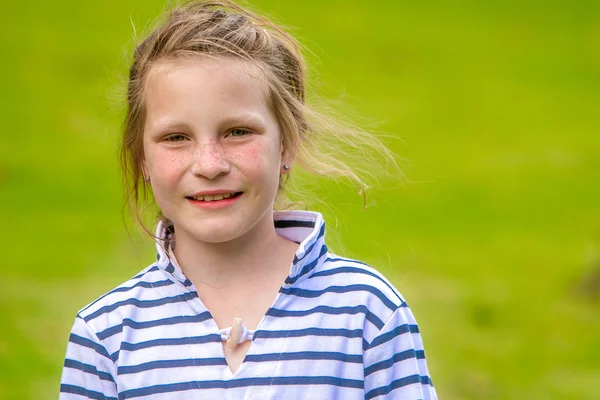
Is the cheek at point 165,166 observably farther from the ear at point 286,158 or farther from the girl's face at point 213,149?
the ear at point 286,158

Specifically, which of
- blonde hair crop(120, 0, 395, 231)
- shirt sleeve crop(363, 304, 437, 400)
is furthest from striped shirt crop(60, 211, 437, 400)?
blonde hair crop(120, 0, 395, 231)

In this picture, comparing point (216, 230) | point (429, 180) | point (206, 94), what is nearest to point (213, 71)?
point (206, 94)

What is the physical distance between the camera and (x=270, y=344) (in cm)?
Answer: 204

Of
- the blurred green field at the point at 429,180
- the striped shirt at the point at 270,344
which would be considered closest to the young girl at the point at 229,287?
the striped shirt at the point at 270,344

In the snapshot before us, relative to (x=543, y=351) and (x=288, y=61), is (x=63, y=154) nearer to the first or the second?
(x=543, y=351)

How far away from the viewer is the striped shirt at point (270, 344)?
2.02 m

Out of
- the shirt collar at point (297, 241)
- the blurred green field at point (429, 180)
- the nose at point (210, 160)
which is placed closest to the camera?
the nose at point (210, 160)

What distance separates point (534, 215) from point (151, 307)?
4671 millimetres

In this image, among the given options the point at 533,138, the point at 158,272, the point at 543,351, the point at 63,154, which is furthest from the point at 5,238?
the point at 158,272

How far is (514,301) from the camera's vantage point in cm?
537

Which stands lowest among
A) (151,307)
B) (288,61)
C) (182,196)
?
(151,307)

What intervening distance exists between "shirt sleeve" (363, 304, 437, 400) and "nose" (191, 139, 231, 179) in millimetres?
420

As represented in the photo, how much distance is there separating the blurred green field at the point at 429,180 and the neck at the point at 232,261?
45 centimetres

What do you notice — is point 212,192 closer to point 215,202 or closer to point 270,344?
point 215,202
